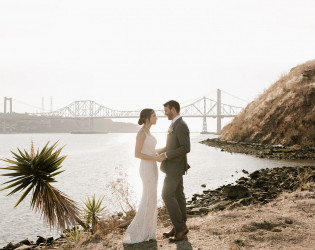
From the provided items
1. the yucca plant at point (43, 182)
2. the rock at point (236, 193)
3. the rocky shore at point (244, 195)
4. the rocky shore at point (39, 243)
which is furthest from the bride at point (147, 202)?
the rock at point (236, 193)

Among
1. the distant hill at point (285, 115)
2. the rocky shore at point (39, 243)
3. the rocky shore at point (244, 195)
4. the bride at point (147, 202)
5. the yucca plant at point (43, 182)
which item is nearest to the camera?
the bride at point (147, 202)

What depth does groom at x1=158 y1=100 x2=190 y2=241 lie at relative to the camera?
4.66m

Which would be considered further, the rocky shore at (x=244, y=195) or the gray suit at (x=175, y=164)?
the rocky shore at (x=244, y=195)

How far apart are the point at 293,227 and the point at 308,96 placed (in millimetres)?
23780

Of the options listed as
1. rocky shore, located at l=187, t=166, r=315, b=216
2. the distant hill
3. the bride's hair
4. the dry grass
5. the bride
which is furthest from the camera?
the distant hill

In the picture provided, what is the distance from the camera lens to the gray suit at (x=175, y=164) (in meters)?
4.65

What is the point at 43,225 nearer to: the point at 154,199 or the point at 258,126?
the point at 154,199

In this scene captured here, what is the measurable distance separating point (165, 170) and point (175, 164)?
17cm

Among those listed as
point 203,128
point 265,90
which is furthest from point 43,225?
point 203,128

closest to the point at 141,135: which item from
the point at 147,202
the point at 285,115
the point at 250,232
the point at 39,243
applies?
the point at 147,202

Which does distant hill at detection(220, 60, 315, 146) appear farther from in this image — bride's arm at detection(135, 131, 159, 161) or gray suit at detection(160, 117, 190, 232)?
bride's arm at detection(135, 131, 159, 161)

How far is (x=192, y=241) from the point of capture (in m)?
4.87

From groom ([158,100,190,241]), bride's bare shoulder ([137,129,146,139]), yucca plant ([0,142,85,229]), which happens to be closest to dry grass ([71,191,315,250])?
groom ([158,100,190,241])

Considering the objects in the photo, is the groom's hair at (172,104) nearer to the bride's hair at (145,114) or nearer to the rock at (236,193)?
the bride's hair at (145,114)
